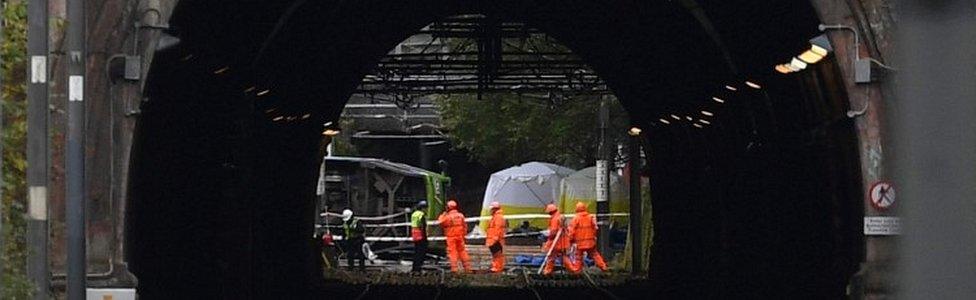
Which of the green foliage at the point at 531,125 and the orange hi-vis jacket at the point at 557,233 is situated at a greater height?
the green foliage at the point at 531,125

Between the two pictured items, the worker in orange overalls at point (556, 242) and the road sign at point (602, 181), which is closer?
the worker in orange overalls at point (556, 242)

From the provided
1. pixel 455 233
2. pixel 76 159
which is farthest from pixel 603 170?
pixel 76 159

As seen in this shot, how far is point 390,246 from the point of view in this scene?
53.8 m

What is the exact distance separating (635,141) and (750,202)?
13967 millimetres

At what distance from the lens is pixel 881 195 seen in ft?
52.3

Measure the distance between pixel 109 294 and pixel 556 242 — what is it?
27938 millimetres

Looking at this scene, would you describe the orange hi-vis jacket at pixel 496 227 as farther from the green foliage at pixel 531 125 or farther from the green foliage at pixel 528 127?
the green foliage at pixel 528 127

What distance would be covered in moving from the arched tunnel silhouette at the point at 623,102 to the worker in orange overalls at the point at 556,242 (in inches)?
186

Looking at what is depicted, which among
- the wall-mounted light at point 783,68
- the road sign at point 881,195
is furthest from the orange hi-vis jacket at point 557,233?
the road sign at point 881,195

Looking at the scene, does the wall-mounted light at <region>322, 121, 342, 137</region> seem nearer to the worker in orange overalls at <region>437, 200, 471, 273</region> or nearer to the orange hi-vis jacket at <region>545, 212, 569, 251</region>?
the worker in orange overalls at <region>437, 200, 471, 273</region>

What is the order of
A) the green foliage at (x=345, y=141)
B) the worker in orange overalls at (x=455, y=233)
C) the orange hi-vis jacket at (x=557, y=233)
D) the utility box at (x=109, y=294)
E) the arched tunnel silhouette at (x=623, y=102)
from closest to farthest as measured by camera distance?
the utility box at (x=109, y=294) → the arched tunnel silhouette at (x=623, y=102) → the worker in orange overalls at (x=455, y=233) → the orange hi-vis jacket at (x=557, y=233) → the green foliage at (x=345, y=141)

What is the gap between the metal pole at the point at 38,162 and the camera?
1224cm

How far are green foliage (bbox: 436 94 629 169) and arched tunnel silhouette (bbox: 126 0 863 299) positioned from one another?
1288 cm

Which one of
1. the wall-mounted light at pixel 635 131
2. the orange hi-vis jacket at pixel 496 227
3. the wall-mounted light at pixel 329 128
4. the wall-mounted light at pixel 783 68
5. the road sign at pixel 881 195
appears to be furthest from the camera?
the orange hi-vis jacket at pixel 496 227
